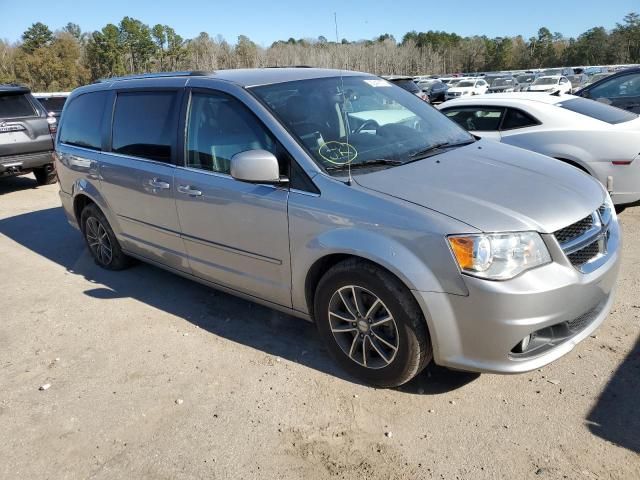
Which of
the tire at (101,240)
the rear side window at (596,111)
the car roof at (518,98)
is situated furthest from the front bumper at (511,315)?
the car roof at (518,98)

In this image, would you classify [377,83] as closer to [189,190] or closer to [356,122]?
[356,122]

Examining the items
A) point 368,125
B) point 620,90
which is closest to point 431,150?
point 368,125

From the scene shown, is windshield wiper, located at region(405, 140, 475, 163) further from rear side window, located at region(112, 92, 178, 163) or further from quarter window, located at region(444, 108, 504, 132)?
quarter window, located at region(444, 108, 504, 132)

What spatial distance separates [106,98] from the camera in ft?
15.5

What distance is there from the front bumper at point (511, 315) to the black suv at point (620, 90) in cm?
780

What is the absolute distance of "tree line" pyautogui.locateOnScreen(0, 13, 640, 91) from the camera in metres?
56.9

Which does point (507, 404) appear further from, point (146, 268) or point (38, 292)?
point (38, 292)

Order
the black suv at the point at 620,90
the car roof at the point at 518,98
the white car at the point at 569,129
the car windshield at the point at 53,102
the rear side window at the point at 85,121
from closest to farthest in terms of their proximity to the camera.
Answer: the rear side window at the point at 85,121 < the white car at the point at 569,129 < the car roof at the point at 518,98 < the black suv at the point at 620,90 < the car windshield at the point at 53,102

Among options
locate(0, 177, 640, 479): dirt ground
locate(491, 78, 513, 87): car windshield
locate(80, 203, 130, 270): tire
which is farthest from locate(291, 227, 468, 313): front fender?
locate(491, 78, 513, 87): car windshield

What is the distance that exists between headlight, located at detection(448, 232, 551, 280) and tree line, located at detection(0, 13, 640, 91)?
44.6 meters

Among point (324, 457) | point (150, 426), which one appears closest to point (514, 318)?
point (324, 457)

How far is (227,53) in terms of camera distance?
79.3 m

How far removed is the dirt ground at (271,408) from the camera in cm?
251

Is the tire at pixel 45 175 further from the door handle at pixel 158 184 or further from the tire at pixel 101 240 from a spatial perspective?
the door handle at pixel 158 184
